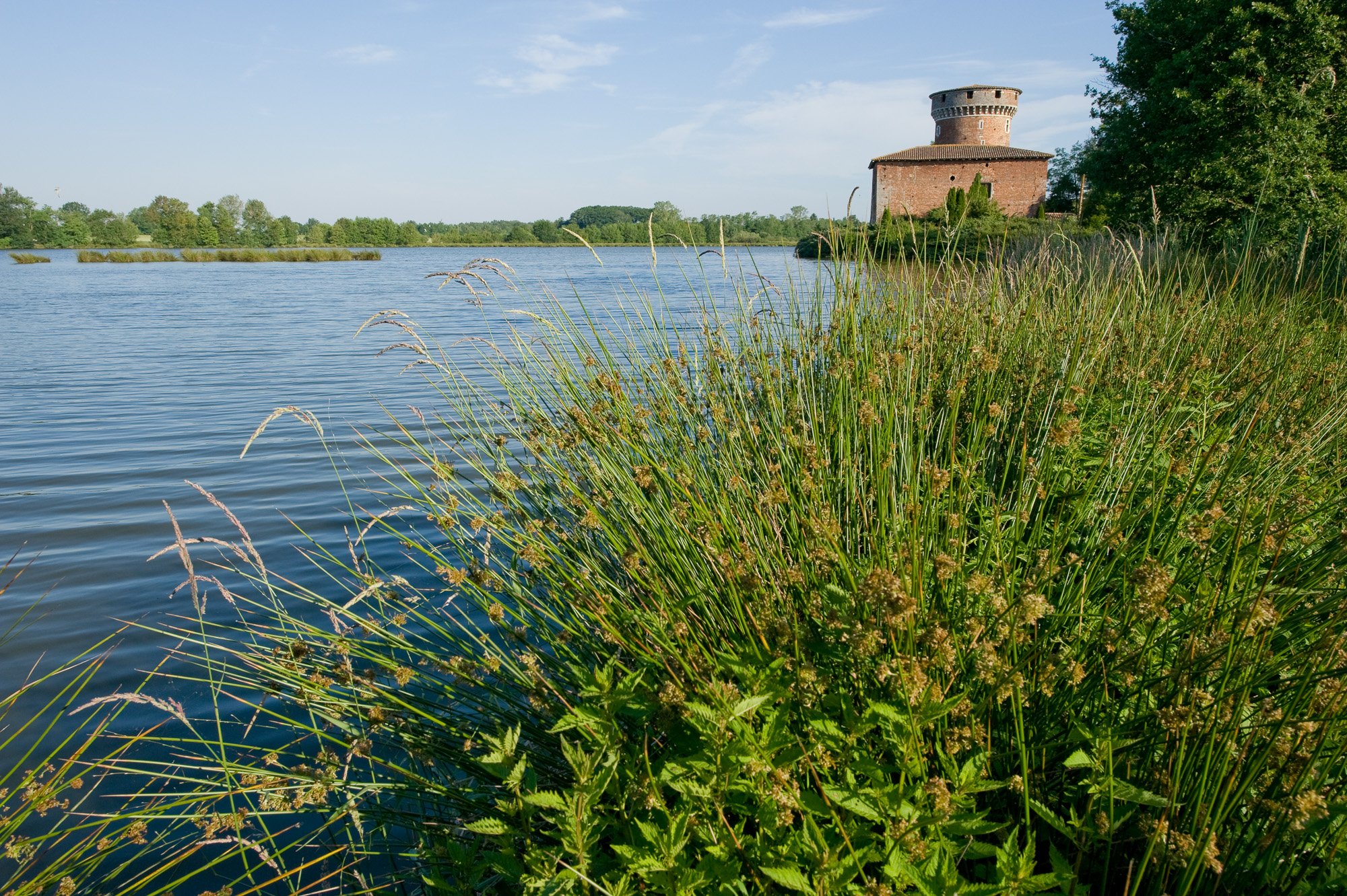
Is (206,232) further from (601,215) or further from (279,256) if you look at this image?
(601,215)

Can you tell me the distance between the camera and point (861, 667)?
1607 mm

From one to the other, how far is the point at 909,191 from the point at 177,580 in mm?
44045

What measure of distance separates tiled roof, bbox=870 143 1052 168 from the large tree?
87.2ft

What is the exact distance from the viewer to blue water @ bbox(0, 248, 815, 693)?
465 centimetres

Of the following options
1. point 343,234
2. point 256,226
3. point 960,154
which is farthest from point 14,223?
point 960,154

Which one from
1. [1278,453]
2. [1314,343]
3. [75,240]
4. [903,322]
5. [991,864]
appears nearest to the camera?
[991,864]

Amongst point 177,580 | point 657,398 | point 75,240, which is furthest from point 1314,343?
point 75,240

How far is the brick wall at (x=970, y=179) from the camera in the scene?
41156mm

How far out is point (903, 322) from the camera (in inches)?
137

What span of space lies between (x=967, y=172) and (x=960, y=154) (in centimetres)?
105

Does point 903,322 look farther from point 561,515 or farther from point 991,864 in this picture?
point 991,864

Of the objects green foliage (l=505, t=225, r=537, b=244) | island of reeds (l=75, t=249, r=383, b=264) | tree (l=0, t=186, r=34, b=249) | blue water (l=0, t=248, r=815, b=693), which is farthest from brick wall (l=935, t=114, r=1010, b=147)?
tree (l=0, t=186, r=34, b=249)

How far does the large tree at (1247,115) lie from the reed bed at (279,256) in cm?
4773

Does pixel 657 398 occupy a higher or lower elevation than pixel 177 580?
higher
